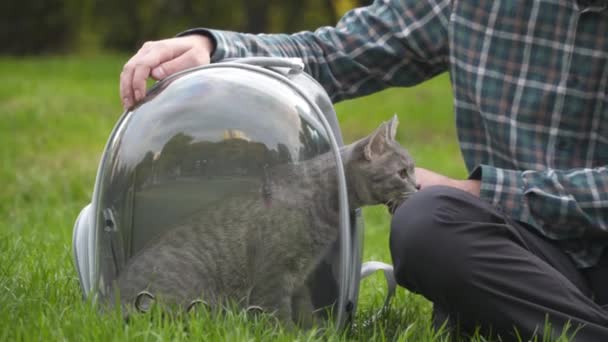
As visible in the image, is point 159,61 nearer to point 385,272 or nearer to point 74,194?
point 385,272

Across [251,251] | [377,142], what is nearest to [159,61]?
[251,251]

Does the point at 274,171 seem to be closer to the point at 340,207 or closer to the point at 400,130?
the point at 340,207

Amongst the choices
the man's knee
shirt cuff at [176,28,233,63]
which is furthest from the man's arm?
the man's knee

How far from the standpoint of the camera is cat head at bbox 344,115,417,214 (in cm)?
229

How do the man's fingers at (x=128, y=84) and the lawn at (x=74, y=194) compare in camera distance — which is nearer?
the lawn at (x=74, y=194)

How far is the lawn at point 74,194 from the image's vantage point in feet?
6.20

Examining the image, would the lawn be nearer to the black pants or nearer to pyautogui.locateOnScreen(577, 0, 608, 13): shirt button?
the black pants

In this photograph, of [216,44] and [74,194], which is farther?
[74,194]

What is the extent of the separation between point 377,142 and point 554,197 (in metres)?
0.50

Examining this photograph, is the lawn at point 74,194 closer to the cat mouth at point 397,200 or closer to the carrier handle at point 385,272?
the carrier handle at point 385,272

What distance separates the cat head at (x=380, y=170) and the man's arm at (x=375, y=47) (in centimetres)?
21

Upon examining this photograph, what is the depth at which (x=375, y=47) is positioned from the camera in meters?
2.57

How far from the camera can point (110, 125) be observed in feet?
23.0

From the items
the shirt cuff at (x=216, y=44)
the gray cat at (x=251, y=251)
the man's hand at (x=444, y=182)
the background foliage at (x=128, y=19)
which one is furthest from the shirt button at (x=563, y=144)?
the background foliage at (x=128, y=19)
